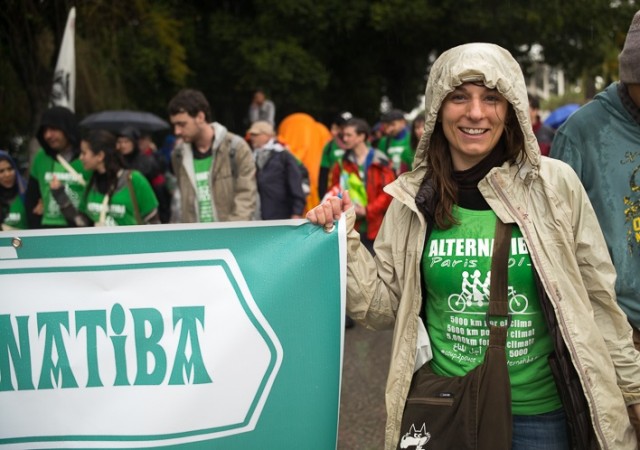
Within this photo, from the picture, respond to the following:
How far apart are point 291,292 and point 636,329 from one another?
1.32 m

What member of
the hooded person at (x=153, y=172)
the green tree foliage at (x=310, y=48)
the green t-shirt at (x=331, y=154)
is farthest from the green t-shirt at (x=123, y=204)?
the green tree foliage at (x=310, y=48)

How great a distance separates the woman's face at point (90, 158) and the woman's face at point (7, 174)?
1.15 metres

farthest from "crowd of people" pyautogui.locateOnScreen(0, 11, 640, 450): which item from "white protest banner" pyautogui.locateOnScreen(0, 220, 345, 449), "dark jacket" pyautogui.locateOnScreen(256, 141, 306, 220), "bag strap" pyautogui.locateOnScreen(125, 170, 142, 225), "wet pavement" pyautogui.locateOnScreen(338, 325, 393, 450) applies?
"dark jacket" pyautogui.locateOnScreen(256, 141, 306, 220)

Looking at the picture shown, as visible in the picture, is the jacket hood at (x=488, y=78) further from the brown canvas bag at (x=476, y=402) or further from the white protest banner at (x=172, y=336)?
the white protest banner at (x=172, y=336)

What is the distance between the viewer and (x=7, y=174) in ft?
26.0

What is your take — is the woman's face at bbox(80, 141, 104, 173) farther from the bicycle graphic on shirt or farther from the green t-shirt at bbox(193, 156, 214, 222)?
the bicycle graphic on shirt

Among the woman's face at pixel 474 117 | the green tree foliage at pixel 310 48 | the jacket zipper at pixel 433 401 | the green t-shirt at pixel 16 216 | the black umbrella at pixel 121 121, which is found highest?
the green tree foliage at pixel 310 48

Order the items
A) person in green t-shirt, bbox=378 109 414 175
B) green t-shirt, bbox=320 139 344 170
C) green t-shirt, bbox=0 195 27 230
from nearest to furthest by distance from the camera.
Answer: green t-shirt, bbox=0 195 27 230 < green t-shirt, bbox=320 139 344 170 < person in green t-shirt, bbox=378 109 414 175

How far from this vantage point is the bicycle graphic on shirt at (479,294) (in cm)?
268

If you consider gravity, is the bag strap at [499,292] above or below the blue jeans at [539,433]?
above

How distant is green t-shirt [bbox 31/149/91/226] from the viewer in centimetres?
731

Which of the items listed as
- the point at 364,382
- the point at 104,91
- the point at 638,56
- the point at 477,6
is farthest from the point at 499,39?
the point at 638,56

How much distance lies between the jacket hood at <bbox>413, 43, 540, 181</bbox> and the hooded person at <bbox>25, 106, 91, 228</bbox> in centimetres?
504

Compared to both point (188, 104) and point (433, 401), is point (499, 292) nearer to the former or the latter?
point (433, 401)
